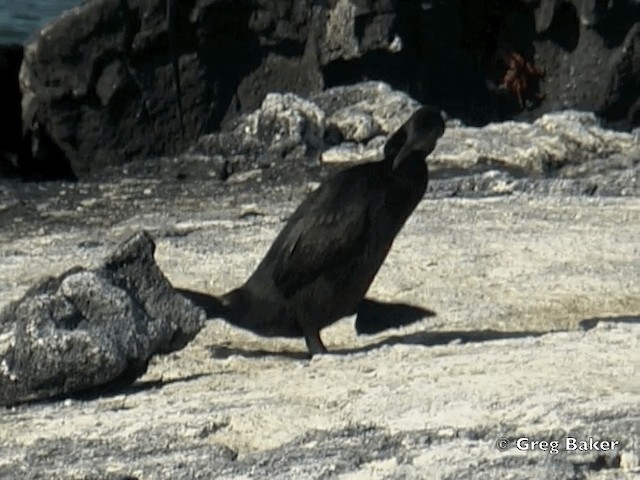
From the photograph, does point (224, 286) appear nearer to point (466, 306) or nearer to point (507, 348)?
point (466, 306)

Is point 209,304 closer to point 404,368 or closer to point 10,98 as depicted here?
point 404,368

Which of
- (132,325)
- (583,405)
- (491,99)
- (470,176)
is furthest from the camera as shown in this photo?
(491,99)

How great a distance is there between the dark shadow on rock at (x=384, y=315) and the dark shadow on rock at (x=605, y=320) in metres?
0.58

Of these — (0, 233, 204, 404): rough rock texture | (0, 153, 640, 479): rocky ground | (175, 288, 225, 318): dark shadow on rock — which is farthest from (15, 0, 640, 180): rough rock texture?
(0, 233, 204, 404): rough rock texture

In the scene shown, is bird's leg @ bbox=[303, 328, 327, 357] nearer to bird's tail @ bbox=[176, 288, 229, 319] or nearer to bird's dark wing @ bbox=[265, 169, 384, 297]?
bird's dark wing @ bbox=[265, 169, 384, 297]

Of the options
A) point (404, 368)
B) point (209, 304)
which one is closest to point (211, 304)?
point (209, 304)

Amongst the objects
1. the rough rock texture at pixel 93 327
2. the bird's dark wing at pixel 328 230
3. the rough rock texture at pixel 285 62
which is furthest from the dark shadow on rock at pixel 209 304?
the rough rock texture at pixel 285 62

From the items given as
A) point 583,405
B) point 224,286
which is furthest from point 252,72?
point 583,405

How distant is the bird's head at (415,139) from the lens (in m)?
6.54

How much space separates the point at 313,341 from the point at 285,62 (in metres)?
4.88

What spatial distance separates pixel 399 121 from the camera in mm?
10484

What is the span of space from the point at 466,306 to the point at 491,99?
4731 millimetres

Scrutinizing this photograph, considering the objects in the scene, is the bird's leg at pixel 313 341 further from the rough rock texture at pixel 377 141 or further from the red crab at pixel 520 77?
the red crab at pixel 520 77

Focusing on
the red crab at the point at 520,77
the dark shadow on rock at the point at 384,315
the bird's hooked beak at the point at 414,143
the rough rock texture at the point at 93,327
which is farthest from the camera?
the red crab at the point at 520,77
